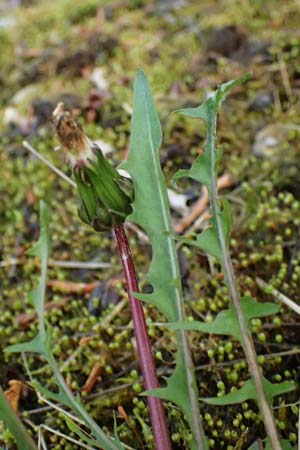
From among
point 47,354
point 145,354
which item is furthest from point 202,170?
point 47,354

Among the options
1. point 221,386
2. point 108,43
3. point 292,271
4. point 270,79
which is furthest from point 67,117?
Answer: point 108,43

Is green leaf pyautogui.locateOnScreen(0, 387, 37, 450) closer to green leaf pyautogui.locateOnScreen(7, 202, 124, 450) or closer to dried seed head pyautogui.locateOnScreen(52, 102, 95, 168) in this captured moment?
green leaf pyautogui.locateOnScreen(7, 202, 124, 450)

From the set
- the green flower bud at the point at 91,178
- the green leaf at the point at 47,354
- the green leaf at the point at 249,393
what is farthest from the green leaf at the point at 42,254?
the green leaf at the point at 249,393

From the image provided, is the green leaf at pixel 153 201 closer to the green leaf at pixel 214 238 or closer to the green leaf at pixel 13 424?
the green leaf at pixel 214 238

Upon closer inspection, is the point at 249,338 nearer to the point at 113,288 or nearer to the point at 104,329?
the point at 104,329

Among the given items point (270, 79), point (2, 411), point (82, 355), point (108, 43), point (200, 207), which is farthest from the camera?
point (108, 43)

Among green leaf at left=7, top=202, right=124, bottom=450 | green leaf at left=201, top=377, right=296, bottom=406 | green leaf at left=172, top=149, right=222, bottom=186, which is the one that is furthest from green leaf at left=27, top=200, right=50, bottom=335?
green leaf at left=201, top=377, right=296, bottom=406
